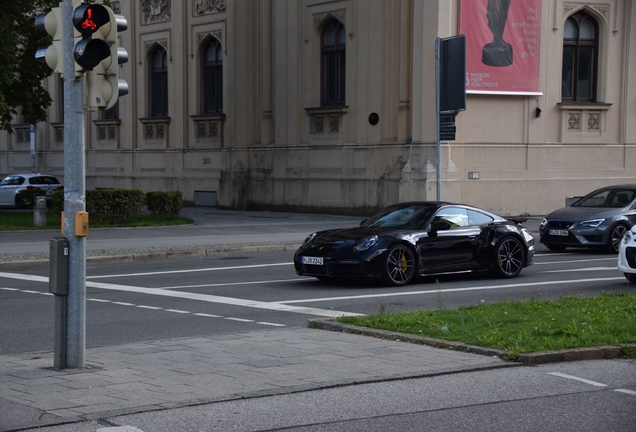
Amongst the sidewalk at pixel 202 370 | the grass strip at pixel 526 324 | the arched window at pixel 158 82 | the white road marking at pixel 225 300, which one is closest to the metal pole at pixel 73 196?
the sidewalk at pixel 202 370

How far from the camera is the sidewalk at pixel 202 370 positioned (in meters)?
7.27

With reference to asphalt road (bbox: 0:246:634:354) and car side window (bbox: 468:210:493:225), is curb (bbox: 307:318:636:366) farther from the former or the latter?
car side window (bbox: 468:210:493:225)

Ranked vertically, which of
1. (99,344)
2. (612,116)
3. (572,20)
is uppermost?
(572,20)

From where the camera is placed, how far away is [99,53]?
8500mm

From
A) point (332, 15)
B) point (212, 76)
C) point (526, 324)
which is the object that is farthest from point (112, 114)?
point (526, 324)

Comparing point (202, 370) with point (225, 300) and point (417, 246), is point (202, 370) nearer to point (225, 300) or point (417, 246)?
point (225, 300)

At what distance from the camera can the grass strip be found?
9.50 m

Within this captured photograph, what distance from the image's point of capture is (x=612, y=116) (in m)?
33.4

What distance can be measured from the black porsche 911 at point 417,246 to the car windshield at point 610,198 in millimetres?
5540

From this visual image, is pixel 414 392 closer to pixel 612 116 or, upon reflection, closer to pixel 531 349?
pixel 531 349

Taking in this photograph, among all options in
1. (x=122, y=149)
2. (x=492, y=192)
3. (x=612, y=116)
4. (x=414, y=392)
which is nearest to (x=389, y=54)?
(x=492, y=192)

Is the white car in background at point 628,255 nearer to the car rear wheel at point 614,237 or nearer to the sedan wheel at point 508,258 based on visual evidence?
the sedan wheel at point 508,258

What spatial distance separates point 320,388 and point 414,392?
76 centimetres

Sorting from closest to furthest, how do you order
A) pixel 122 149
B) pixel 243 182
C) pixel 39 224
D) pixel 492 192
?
pixel 39 224 → pixel 492 192 → pixel 243 182 → pixel 122 149
